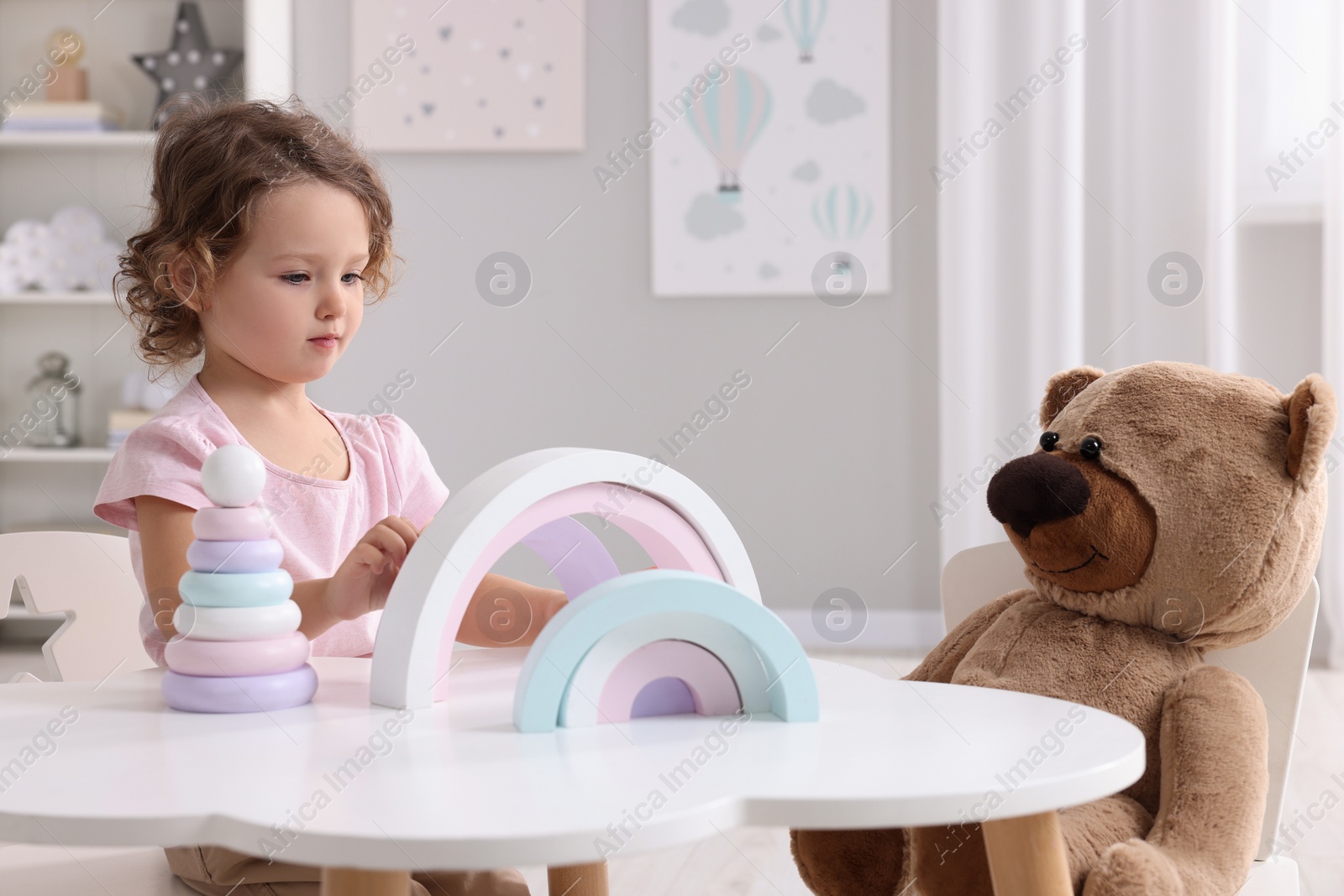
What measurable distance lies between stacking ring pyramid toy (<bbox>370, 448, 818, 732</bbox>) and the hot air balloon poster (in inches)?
85.8

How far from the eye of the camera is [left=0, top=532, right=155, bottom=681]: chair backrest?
3.16ft

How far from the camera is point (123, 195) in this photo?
281 centimetres

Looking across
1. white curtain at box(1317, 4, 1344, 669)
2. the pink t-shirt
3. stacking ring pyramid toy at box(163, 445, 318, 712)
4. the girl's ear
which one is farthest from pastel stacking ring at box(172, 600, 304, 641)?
white curtain at box(1317, 4, 1344, 669)

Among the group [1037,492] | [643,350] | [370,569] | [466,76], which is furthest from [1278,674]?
[466,76]

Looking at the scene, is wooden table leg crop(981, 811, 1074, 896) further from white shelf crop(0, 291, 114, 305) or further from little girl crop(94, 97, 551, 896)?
white shelf crop(0, 291, 114, 305)

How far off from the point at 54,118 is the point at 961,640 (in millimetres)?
2599

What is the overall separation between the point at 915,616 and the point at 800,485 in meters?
0.42

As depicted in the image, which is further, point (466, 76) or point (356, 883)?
point (466, 76)

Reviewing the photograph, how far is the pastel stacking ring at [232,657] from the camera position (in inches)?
23.9

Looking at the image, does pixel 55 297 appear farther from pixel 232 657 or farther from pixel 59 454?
pixel 232 657

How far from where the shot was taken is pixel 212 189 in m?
0.89

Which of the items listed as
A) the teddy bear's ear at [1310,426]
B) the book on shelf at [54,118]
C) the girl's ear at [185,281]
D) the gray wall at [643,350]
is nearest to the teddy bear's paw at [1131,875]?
the teddy bear's ear at [1310,426]

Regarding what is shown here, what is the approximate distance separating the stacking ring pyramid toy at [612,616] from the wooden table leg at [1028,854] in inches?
4.1

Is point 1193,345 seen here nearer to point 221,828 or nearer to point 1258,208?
point 1258,208
